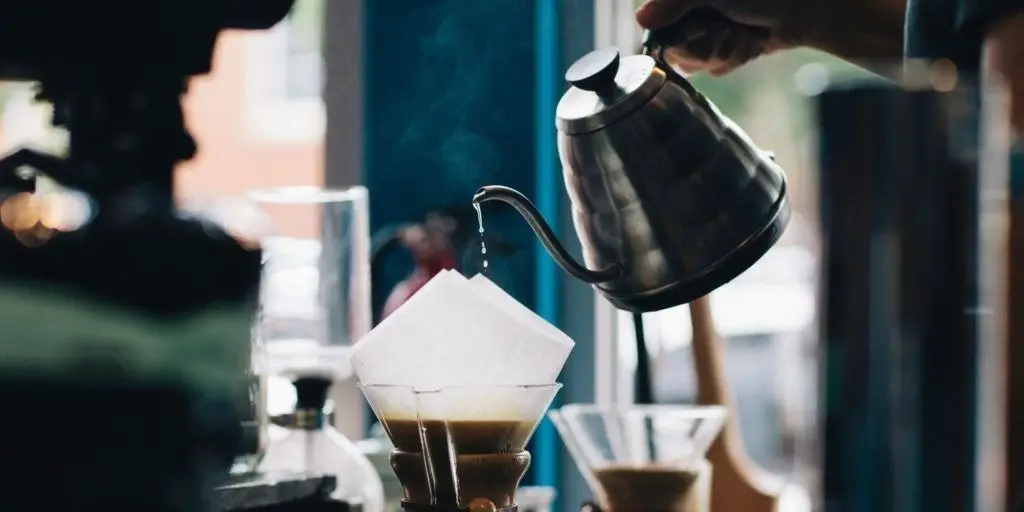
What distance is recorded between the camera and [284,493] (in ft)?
3.18

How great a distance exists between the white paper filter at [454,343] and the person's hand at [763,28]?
32 cm

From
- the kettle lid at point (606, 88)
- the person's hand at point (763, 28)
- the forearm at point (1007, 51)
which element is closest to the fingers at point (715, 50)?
the person's hand at point (763, 28)

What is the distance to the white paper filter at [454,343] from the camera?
90 centimetres

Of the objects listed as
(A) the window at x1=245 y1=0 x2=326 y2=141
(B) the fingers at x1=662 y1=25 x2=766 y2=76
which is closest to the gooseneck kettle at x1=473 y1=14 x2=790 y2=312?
(B) the fingers at x1=662 y1=25 x2=766 y2=76

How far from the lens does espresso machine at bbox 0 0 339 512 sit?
0.68m

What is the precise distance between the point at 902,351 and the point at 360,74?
4.54ft

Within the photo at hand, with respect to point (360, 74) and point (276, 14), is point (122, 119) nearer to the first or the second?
point (276, 14)

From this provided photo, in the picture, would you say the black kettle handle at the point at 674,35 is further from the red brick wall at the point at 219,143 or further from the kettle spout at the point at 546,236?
the red brick wall at the point at 219,143

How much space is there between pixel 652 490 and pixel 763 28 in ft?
1.47

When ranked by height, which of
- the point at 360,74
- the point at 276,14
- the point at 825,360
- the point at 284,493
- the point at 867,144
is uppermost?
the point at 360,74

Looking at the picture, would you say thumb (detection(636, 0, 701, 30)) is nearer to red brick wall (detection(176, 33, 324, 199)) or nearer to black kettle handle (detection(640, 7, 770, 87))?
black kettle handle (detection(640, 7, 770, 87))

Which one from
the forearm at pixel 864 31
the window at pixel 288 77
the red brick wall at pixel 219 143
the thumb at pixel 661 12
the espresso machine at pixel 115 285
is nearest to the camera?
the espresso machine at pixel 115 285

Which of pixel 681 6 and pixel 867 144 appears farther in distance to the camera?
pixel 681 6

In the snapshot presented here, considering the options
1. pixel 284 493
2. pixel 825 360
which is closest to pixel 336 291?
pixel 284 493
